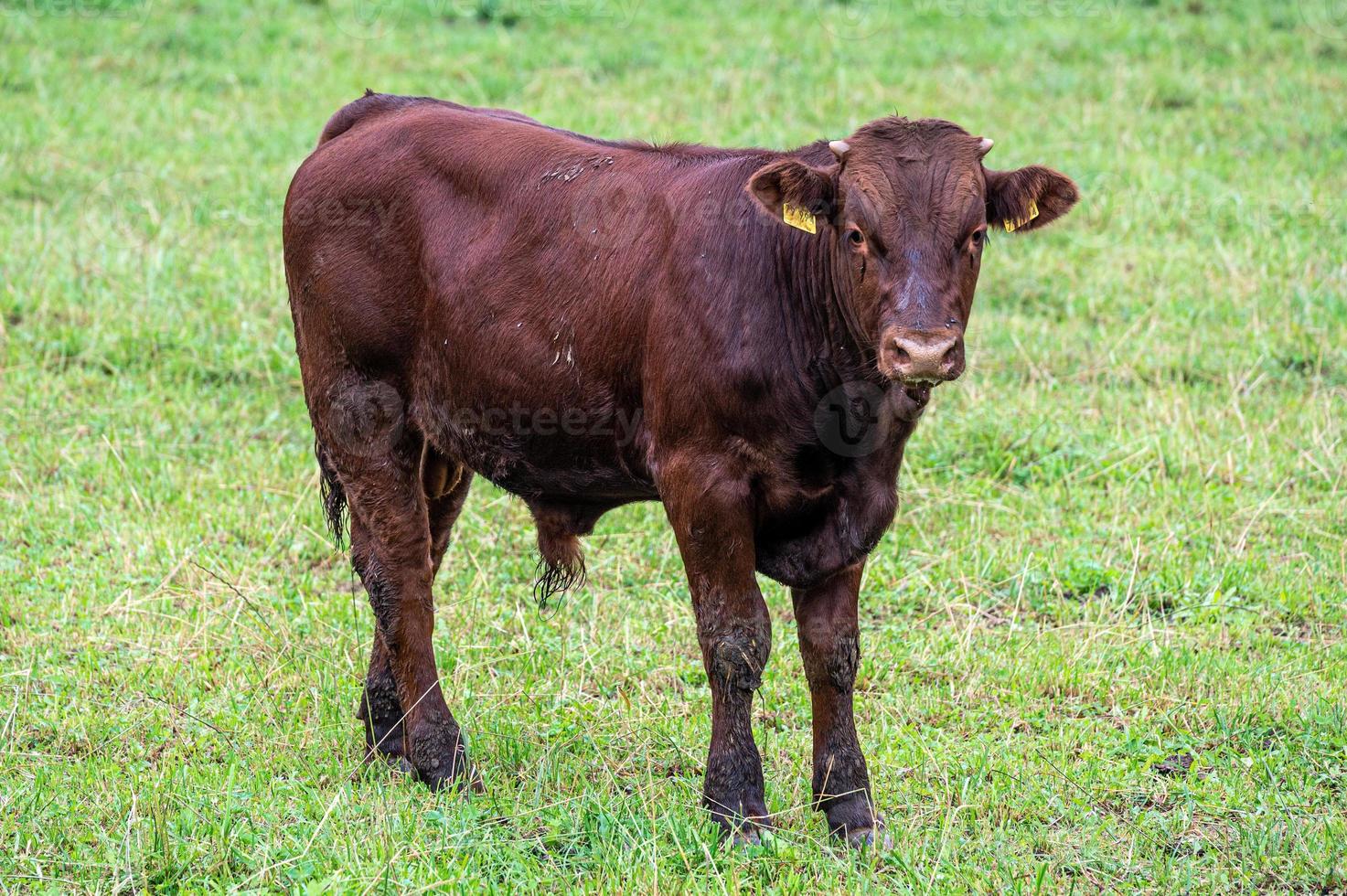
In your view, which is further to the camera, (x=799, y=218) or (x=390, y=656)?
(x=390, y=656)

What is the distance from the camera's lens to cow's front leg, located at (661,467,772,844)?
489 cm

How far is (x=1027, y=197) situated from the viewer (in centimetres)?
492

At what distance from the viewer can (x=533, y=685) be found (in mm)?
6297

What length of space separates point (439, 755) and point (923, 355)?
2.48 metres

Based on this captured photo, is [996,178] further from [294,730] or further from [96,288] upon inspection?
[96,288]

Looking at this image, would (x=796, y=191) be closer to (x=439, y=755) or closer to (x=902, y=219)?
(x=902, y=219)

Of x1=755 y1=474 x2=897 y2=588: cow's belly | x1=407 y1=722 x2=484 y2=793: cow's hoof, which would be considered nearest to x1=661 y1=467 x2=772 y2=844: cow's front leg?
x1=755 y1=474 x2=897 y2=588: cow's belly

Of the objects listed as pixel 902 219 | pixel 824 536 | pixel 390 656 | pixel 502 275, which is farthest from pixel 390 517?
pixel 902 219

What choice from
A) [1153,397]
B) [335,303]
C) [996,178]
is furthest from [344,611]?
[1153,397]

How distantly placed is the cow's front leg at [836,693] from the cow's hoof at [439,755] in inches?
51.2

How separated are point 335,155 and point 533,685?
7.48ft

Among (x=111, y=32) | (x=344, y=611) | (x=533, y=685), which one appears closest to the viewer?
(x=533, y=685)

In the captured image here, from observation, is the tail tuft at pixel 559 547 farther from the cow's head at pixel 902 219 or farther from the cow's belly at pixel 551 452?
the cow's head at pixel 902 219

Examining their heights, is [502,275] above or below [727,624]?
above
